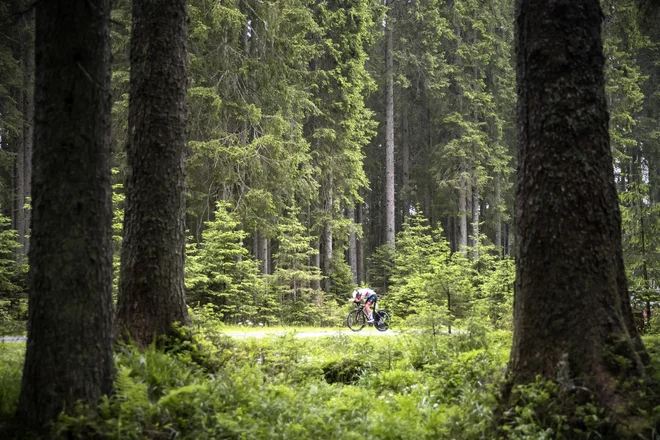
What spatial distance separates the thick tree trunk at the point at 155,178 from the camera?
20.2ft

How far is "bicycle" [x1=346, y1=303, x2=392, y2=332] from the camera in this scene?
1595cm

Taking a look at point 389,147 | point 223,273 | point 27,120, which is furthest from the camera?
point 389,147

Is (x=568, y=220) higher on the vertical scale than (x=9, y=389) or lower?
higher

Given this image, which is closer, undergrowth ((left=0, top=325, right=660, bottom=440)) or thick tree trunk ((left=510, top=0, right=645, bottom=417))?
undergrowth ((left=0, top=325, right=660, bottom=440))

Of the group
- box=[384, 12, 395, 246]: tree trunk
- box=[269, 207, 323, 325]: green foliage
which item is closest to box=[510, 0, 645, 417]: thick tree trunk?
box=[269, 207, 323, 325]: green foliage

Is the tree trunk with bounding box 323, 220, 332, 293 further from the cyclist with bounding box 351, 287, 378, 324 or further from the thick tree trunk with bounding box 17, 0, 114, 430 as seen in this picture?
the thick tree trunk with bounding box 17, 0, 114, 430

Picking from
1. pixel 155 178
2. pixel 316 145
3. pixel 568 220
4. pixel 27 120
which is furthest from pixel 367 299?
pixel 27 120

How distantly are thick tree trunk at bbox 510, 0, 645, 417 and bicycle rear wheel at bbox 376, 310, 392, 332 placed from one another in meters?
11.1

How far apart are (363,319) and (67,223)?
13.1 metres

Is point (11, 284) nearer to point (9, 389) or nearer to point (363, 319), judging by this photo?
point (363, 319)

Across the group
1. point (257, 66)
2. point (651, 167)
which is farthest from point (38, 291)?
point (651, 167)

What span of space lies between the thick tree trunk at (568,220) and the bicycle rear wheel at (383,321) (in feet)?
36.5

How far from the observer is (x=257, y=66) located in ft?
53.0

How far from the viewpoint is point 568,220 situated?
4594 mm
